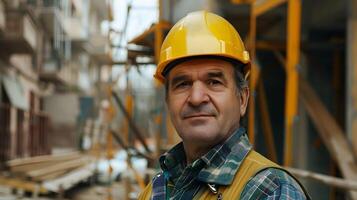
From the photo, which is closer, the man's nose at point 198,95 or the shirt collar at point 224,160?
the shirt collar at point 224,160

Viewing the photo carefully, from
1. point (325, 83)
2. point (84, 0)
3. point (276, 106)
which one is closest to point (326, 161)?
point (325, 83)

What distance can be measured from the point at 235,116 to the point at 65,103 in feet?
94.6

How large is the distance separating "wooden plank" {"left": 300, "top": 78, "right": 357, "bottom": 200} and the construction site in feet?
0.03

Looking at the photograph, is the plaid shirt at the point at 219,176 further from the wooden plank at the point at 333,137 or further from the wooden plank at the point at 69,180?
the wooden plank at the point at 69,180

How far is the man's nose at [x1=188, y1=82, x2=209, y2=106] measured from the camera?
1.67 meters

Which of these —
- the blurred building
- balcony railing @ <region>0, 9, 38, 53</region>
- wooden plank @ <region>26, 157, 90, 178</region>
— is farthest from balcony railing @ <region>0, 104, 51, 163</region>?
wooden plank @ <region>26, 157, 90, 178</region>

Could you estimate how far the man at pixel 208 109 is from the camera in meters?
1.57

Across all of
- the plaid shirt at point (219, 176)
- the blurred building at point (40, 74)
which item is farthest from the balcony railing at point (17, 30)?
the plaid shirt at point (219, 176)

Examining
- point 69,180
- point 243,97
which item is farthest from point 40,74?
point 243,97

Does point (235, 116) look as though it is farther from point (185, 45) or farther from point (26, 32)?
point (26, 32)

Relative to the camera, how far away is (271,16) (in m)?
6.60

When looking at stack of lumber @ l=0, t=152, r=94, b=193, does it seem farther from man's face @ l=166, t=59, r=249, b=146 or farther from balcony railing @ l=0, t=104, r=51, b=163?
man's face @ l=166, t=59, r=249, b=146

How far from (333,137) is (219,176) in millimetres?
4062

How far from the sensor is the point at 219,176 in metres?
1.56
